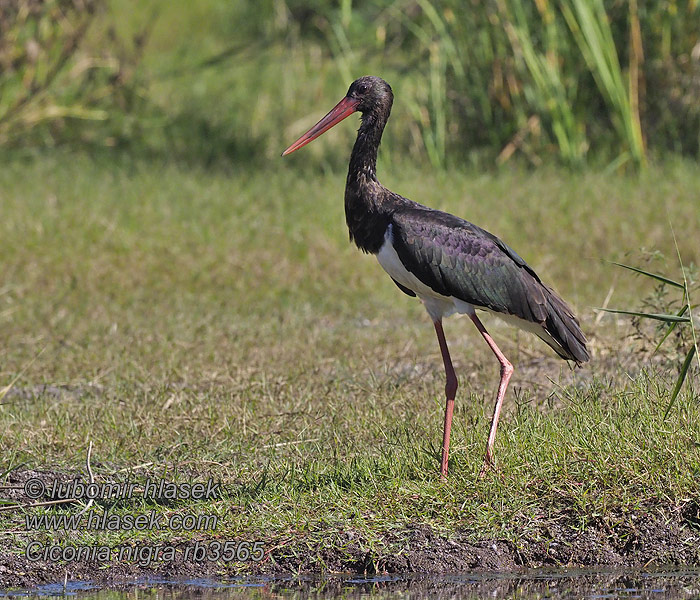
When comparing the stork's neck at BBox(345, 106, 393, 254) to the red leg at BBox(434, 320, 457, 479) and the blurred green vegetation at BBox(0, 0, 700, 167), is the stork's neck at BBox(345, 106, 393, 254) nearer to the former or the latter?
the red leg at BBox(434, 320, 457, 479)

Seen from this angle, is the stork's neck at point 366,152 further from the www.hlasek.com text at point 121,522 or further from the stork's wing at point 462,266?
the www.hlasek.com text at point 121,522

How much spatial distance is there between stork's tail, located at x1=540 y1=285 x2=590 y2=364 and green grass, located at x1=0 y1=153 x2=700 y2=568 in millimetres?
155

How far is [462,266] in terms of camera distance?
5.00 meters

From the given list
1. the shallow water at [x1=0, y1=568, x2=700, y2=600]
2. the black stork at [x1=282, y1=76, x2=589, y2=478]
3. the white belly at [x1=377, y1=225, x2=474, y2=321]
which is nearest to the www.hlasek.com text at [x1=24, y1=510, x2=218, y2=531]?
the shallow water at [x1=0, y1=568, x2=700, y2=600]

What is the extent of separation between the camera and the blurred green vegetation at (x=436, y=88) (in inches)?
380

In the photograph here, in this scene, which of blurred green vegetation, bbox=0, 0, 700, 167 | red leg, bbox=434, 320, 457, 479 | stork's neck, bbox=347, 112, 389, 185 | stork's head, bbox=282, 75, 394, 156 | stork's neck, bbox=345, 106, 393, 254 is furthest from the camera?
blurred green vegetation, bbox=0, 0, 700, 167

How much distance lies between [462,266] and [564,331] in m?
0.47

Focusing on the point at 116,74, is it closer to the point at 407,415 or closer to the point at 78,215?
the point at 78,215

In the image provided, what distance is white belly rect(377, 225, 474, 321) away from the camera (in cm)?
504

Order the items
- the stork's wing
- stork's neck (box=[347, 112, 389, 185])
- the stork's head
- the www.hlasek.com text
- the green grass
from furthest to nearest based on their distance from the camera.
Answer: the stork's head
stork's neck (box=[347, 112, 389, 185])
the stork's wing
the green grass
the www.hlasek.com text

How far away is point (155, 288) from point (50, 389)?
1.84m

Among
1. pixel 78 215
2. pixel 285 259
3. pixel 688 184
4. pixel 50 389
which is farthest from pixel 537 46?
pixel 50 389

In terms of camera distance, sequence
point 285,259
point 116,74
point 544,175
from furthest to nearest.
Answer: point 116,74
point 544,175
point 285,259

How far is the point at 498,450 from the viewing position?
15.0ft
